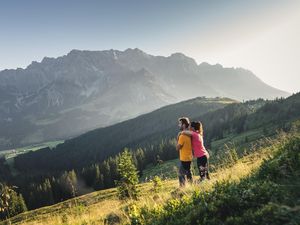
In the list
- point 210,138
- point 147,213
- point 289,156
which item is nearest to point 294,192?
point 289,156

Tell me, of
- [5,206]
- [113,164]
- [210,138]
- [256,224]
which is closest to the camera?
[256,224]

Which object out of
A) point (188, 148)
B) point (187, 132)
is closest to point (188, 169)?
point (188, 148)

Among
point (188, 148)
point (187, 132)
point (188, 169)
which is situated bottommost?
point (188, 169)

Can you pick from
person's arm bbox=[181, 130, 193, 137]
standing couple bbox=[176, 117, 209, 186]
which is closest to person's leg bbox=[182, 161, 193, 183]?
standing couple bbox=[176, 117, 209, 186]

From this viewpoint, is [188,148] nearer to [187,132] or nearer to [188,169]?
[187,132]

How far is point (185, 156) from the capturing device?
1680 cm

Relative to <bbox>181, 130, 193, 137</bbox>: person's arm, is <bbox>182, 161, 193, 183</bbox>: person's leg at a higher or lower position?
lower

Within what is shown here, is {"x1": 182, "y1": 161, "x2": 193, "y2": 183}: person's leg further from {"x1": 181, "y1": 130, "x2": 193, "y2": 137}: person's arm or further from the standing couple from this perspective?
{"x1": 181, "y1": 130, "x2": 193, "y2": 137}: person's arm

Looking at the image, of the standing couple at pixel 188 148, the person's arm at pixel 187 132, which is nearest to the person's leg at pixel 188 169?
the standing couple at pixel 188 148

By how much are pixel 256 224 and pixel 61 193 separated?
127m

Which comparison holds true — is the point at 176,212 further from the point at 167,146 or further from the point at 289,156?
the point at 167,146

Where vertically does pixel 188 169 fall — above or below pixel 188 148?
below

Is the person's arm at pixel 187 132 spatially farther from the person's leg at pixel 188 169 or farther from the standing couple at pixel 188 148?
the person's leg at pixel 188 169

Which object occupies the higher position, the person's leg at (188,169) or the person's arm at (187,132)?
the person's arm at (187,132)
